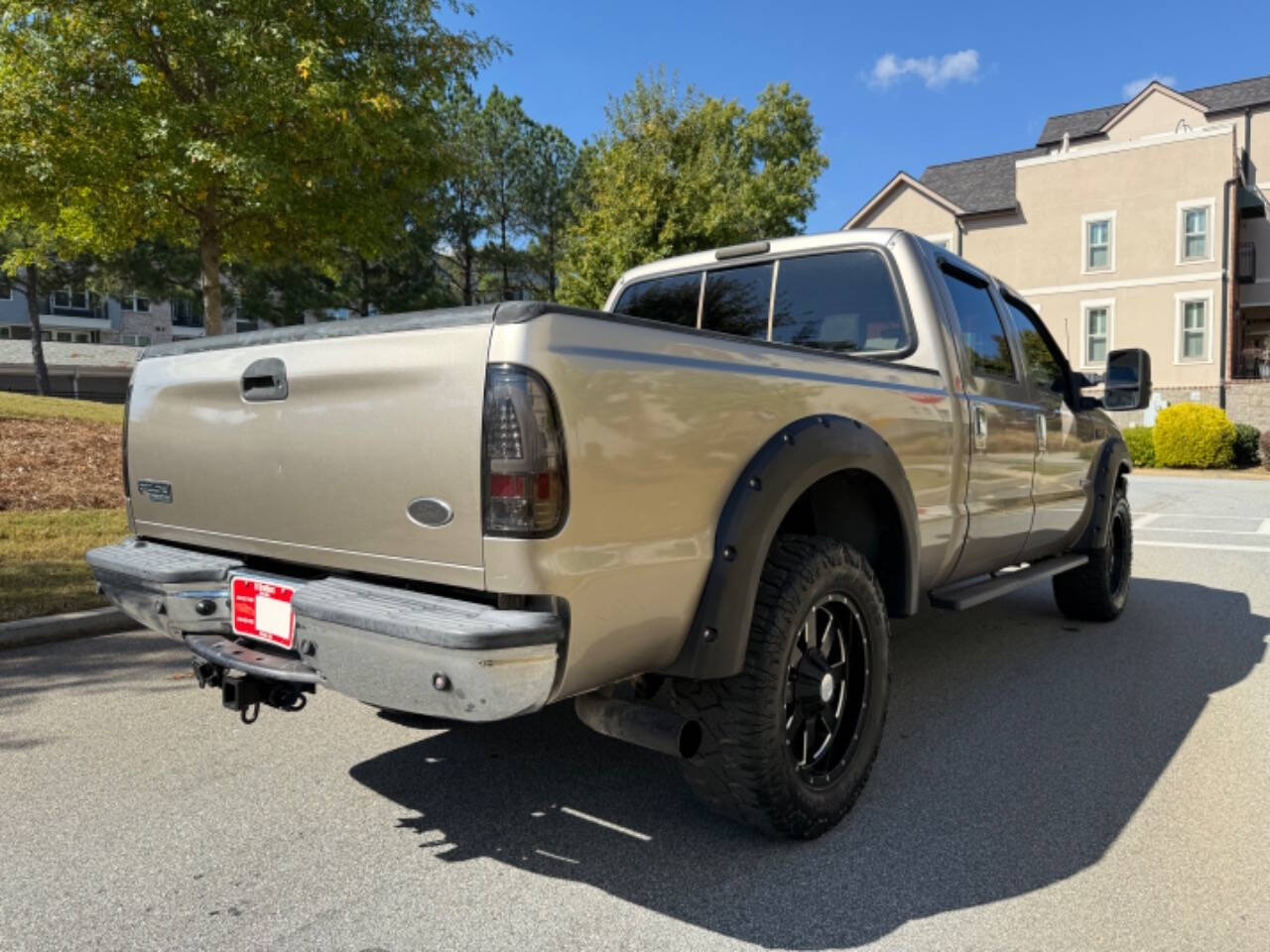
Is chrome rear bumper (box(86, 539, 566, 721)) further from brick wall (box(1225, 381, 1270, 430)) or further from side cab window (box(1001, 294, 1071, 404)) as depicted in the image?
brick wall (box(1225, 381, 1270, 430))

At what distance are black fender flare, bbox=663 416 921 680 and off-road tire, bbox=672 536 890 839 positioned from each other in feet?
0.32

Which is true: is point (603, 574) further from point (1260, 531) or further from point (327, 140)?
point (1260, 531)

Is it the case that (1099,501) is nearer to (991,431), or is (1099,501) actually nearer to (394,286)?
(991,431)

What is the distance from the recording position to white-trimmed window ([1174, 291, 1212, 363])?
89.4 feet

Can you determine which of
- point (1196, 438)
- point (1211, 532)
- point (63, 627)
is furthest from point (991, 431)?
point (1196, 438)

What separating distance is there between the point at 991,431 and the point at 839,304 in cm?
90

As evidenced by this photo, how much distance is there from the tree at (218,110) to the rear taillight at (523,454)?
911 cm

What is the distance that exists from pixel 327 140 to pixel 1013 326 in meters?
8.59

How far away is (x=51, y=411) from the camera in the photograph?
15.7 metres

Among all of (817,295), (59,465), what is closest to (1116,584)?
(817,295)

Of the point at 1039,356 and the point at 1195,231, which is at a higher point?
the point at 1195,231

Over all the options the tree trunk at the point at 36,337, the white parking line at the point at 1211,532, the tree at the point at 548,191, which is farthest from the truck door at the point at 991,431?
the tree trunk at the point at 36,337

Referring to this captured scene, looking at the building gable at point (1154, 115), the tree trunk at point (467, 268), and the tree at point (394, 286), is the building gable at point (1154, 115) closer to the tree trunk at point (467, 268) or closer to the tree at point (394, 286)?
the tree trunk at point (467, 268)

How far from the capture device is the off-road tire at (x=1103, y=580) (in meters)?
5.88
